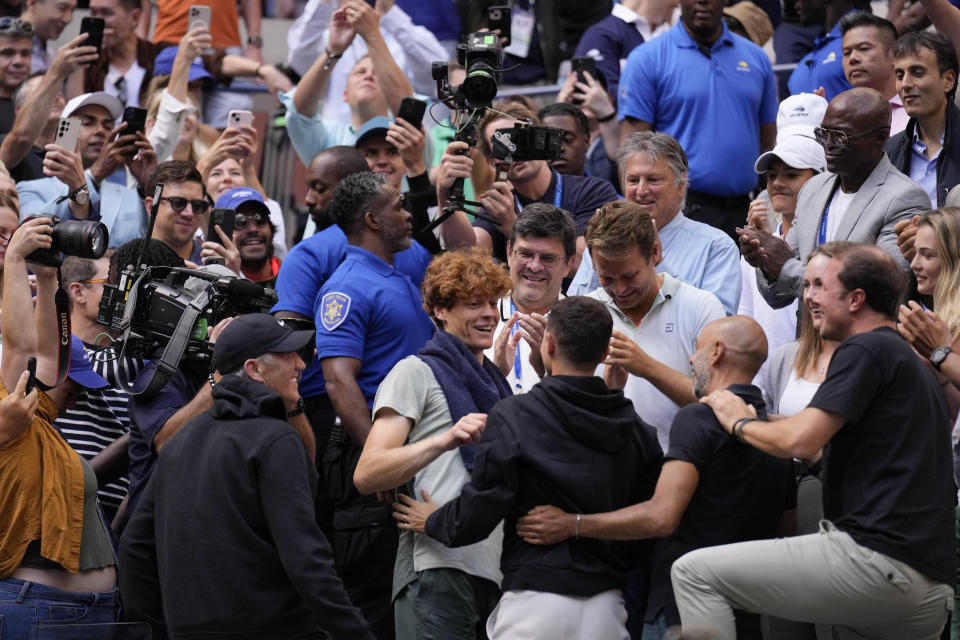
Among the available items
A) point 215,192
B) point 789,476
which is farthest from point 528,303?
point 215,192

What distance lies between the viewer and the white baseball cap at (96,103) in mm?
7445

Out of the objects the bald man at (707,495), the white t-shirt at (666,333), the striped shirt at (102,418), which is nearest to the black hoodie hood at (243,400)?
the bald man at (707,495)

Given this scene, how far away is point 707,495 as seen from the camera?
172 inches

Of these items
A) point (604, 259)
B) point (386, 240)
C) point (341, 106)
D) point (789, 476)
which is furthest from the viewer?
point (341, 106)

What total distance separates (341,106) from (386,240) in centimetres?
266

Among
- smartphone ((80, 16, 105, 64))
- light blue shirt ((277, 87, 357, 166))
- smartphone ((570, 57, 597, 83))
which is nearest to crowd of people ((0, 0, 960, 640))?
smartphone ((80, 16, 105, 64))

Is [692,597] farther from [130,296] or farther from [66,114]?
[66,114]

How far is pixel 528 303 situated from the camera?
5.41m

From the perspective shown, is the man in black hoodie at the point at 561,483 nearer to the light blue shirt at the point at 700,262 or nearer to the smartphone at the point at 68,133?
the light blue shirt at the point at 700,262

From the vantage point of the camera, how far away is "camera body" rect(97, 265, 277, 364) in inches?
201

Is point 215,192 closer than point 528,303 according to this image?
No

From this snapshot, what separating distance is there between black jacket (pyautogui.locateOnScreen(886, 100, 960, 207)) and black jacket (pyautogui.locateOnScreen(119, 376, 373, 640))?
367cm

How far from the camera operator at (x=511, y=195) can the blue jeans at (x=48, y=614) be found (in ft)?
8.01

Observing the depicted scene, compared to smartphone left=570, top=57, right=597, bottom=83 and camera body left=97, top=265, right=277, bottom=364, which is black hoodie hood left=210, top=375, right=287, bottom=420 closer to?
camera body left=97, top=265, right=277, bottom=364
